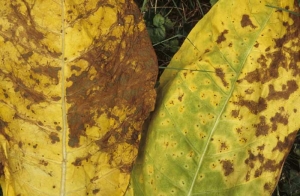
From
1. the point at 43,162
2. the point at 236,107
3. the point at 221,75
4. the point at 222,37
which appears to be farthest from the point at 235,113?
the point at 43,162

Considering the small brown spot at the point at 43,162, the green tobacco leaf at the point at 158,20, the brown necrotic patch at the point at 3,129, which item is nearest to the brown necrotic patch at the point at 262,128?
the green tobacco leaf at the point at 158,20

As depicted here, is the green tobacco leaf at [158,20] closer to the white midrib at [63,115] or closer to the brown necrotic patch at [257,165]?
the white midrib at [63,115]

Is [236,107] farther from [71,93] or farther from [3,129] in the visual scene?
[3,129]

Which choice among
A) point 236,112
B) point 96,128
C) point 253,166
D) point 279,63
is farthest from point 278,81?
point 96,128

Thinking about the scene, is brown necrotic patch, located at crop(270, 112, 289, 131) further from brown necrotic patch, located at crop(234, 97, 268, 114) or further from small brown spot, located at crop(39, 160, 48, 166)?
small brown spot, located at crop(39, 160, 48, 166)

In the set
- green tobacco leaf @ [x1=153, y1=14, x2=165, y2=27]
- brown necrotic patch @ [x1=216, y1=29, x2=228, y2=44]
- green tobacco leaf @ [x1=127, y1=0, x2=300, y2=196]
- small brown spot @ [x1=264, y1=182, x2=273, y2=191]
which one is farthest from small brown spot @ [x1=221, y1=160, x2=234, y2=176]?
green tobacco leaf @ [x1=153, y1=14, x2=165, y2=27]

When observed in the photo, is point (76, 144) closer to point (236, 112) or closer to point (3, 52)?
point (3, 52)
